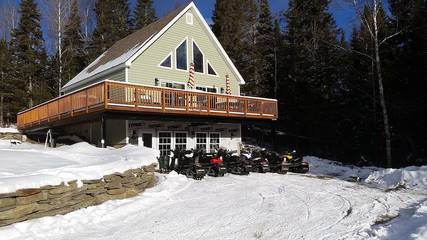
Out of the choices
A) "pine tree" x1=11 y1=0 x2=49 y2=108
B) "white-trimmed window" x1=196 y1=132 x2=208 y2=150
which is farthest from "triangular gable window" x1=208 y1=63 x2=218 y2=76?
"pine tree" x1=11 y1=0 x2=49 y2=108

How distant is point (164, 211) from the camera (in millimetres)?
8711

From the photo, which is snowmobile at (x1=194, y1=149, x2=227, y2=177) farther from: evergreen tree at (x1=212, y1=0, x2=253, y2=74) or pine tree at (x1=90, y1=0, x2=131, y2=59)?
pine tree at (x1=90, y1=0, x2=131, y2=59)

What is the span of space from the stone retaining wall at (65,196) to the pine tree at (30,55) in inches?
937

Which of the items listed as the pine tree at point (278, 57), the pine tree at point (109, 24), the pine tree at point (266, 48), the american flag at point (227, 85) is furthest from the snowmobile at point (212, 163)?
the pine tree at point (109, 24)

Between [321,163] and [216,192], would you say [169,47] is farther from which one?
[216,192]

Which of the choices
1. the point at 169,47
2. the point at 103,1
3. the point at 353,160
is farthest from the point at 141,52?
the point at 103,1

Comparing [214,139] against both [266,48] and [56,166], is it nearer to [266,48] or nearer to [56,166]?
[56,166]

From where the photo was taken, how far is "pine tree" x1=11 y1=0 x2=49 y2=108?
3081 cm

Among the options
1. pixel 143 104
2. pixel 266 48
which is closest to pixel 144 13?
pixel 266 48

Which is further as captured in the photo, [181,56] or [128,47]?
[128,47]

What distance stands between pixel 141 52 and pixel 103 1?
21025 mm

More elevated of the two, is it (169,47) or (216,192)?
(169,47)

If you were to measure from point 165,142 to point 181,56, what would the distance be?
5.02 meters

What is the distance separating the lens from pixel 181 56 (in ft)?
69.7
